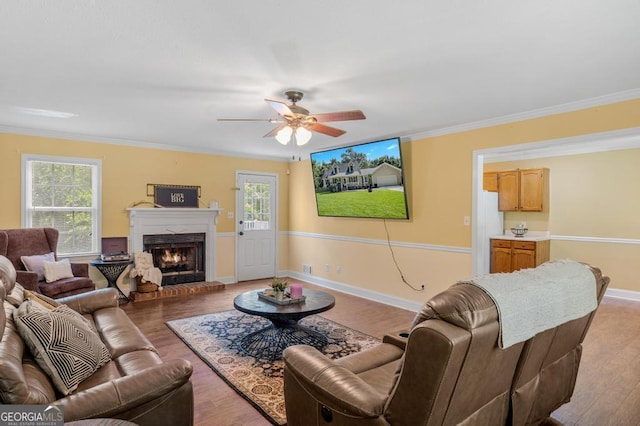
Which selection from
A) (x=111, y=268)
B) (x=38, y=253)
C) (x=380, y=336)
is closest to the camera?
(x=380, y=336)

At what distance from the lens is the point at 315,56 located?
97.6 inches

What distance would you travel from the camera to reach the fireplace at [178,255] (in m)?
5.82

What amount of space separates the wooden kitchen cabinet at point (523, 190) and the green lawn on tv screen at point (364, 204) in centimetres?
296

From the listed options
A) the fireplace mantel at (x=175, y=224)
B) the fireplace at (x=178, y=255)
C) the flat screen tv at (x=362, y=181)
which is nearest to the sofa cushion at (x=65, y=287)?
the fireplace mantel at (x=175, y=224)

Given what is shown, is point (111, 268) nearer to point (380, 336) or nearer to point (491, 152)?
point (380, 336)

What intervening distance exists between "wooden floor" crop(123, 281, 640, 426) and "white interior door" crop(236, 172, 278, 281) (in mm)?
866

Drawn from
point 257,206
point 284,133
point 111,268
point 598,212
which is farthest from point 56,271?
point 598,212

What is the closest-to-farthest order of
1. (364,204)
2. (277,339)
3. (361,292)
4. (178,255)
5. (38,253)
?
(277,339) → (38,253) → (364,204) → (361,292) → (178,255)

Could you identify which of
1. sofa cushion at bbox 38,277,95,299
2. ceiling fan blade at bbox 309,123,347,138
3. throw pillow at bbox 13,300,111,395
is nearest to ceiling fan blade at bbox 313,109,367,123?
ceiling fan blade at bbox 309,123,347,138

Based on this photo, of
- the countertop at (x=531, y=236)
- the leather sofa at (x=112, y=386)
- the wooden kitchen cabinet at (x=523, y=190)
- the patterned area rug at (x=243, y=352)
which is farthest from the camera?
the wooden kitchen cabinet at (x=523, y=190)

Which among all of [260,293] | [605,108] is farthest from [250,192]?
[605,108]

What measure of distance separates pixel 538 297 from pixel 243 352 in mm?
2645

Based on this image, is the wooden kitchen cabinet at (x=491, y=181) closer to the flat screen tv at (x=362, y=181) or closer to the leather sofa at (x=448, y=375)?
the flat screen tv at (x=362, y=181)

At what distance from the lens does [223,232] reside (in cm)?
648
